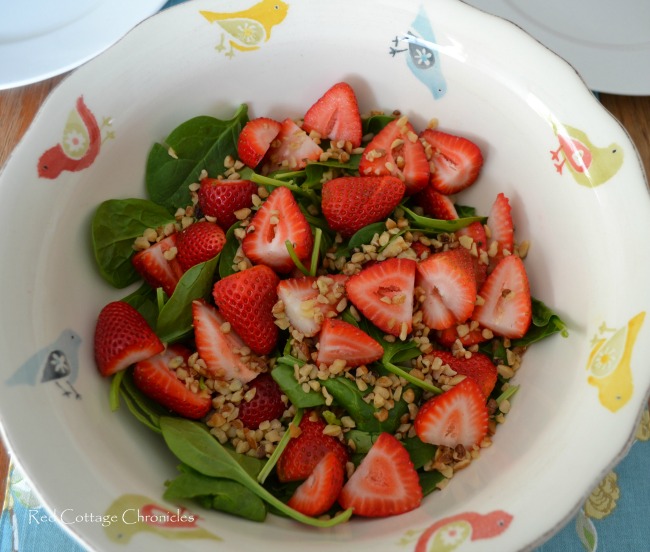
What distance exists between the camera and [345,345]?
2.80 ft

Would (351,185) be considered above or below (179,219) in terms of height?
above

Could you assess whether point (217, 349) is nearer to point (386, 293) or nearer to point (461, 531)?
point (386, 293)

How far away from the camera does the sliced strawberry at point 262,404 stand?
2.84ft

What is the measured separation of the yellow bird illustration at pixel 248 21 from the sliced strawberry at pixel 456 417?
0.58m

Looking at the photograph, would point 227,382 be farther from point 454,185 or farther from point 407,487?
point 454,185

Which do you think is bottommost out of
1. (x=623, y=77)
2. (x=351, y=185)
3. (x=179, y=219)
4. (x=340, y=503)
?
(x=340, y=503)

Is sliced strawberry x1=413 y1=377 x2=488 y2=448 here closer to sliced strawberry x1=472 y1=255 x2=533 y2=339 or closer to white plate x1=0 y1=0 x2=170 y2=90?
sliced strawberry x1=472 y1=255 x2=533 y2=339

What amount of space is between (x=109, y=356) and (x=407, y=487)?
40cm

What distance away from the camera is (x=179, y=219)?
0.98 m

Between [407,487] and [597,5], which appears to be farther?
[597,5]

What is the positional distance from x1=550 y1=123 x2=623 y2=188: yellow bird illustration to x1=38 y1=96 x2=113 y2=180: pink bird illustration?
0.62m

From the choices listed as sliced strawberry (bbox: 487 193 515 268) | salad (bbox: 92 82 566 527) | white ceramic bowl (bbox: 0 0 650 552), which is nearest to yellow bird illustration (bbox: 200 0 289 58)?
white ceramic bowl (bbox: 0 0 650 552)

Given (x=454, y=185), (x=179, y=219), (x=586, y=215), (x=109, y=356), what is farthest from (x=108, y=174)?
(x=586, y=215)

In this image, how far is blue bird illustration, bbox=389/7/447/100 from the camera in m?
0.94
